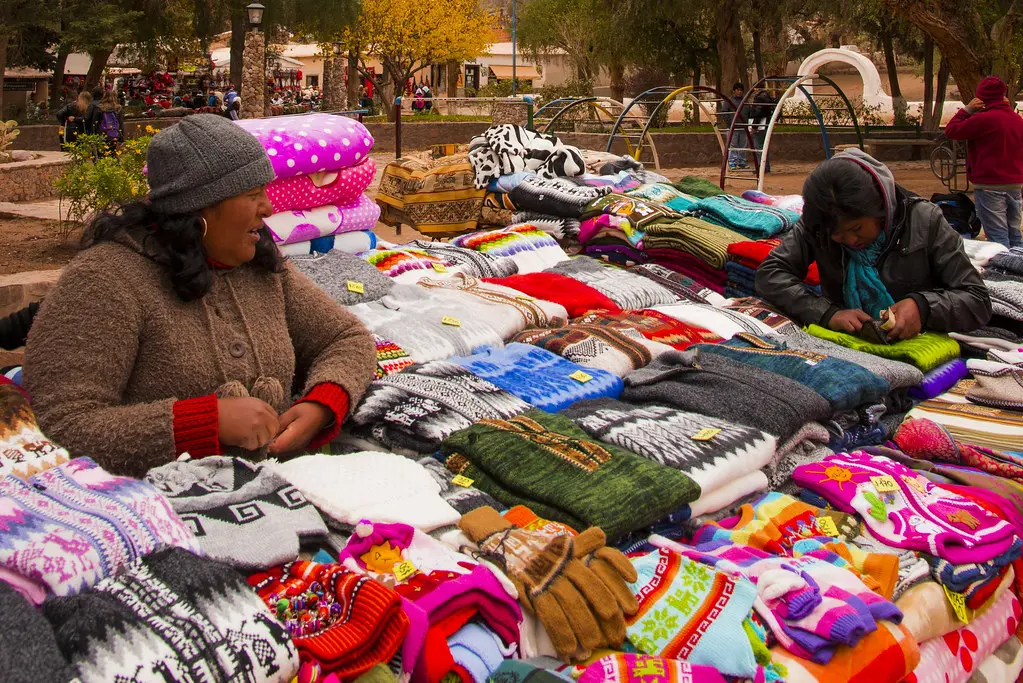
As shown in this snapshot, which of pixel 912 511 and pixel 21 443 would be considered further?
pixel 912 511

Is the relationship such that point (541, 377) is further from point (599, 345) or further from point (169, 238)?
point (169, 238)

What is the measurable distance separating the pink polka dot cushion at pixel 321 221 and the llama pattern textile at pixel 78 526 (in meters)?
2.55

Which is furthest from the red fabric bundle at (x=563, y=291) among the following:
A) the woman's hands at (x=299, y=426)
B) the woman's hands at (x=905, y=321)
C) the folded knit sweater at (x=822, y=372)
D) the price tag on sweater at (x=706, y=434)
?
the woman's hands at (x=299, y=426)

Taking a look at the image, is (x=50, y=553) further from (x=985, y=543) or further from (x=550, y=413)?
(x=985, y=543)

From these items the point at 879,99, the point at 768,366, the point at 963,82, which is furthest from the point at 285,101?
the point at 768,366

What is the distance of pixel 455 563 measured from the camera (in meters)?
1.97

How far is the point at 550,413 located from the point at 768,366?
88 centimetres

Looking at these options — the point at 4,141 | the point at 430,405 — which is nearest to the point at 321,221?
the point at 430,405

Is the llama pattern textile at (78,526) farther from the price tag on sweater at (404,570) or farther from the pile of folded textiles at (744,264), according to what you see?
the pile of folded textiles at (744,264)

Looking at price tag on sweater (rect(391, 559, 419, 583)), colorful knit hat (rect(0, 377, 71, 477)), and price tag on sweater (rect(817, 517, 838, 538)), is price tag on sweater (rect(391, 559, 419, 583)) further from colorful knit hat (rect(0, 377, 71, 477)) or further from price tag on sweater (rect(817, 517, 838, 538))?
price tag on sweater (rect(817, 517, 838, 538))

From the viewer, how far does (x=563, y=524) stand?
2193 mm

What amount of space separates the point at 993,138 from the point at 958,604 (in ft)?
23.4

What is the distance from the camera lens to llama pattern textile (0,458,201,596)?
158 centimetres

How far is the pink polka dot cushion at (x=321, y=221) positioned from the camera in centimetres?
443
